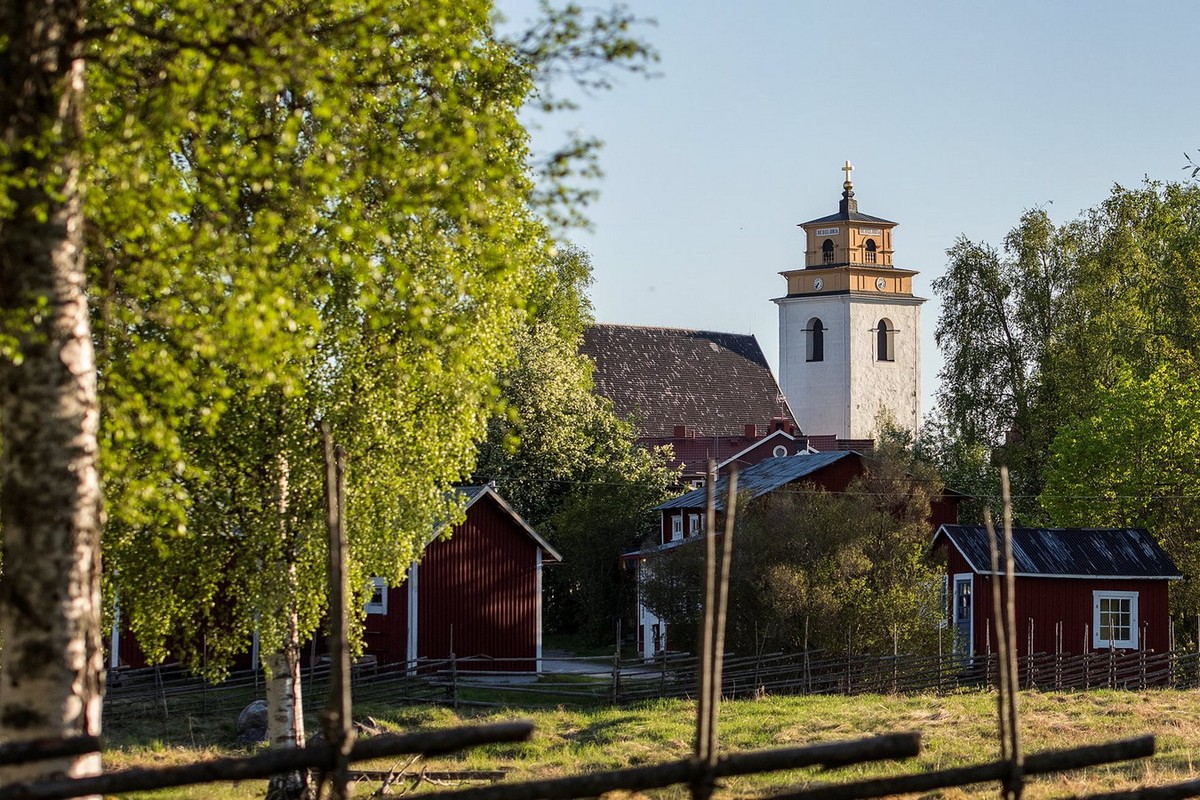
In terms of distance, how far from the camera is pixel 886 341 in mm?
87062

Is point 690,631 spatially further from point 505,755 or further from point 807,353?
point 807,353

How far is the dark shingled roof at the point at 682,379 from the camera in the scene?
75.1 metres

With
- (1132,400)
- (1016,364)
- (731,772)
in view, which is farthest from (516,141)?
(1016,364)

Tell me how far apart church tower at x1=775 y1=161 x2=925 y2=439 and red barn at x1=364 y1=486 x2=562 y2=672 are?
1986 inches

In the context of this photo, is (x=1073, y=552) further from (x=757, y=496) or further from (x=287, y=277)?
(x=287, y=277)

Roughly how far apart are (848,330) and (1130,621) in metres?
46.8

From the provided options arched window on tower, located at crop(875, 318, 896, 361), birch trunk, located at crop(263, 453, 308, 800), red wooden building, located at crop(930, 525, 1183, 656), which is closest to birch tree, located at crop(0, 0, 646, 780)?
birch trunk, located at crop(263, 453, 308, 800)

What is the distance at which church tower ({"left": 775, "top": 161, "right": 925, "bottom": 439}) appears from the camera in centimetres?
8562

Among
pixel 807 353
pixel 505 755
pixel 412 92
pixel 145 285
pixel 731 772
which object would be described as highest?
pixel 807 353

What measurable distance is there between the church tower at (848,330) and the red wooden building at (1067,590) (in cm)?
4507

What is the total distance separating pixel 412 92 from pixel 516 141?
2.11 meters

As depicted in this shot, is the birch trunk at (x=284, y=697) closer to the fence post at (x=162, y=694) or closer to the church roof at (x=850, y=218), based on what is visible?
the fence post at (x=162, y=694)

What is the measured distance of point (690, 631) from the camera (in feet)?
116

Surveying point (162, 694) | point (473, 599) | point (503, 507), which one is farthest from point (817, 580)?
point (162, 694)
